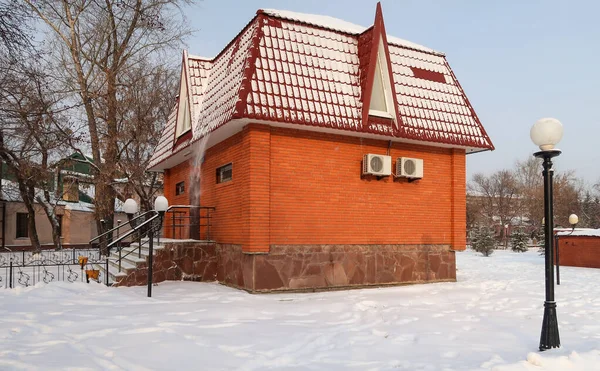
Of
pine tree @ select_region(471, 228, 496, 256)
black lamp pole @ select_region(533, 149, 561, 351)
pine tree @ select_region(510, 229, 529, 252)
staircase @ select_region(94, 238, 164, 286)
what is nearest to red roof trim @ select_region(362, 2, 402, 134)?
black lamp pole @ select_region(533, 149, 561, 351)

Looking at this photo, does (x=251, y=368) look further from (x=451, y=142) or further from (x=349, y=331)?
(x=451, y=142)

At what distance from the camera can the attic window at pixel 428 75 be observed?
494 inches

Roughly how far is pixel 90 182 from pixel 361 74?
1550cm

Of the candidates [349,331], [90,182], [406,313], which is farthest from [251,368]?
[90,182]

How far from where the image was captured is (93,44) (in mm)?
21047

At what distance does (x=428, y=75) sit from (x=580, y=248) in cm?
1142

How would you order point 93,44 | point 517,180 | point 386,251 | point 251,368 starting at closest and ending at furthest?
point 251,368 < point 386,251 < point 93,44 < point 517,180

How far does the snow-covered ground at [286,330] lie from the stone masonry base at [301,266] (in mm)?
462

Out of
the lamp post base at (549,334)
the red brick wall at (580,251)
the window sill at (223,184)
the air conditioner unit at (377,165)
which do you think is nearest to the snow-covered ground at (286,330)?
the lamp post base at (549,334)

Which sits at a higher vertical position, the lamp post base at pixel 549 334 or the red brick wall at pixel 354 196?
the red brick wall at pixel 354 196

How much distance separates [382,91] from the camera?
452 inches

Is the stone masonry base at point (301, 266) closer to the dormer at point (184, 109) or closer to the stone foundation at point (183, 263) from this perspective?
the stone foundation at point (183, 263)

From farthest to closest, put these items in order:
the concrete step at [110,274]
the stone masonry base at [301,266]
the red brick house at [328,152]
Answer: the concrete step at [110,274], the stone masonry base at [301,266], the red brick house at [328,152]

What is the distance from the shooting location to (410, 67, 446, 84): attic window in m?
12.6
